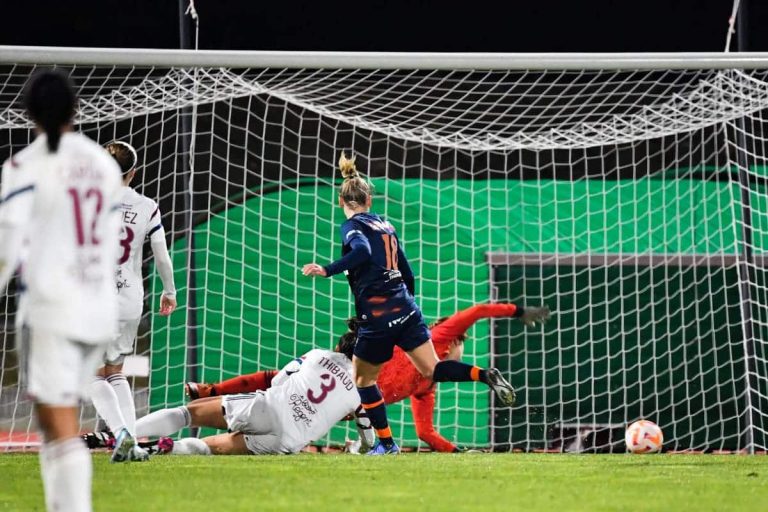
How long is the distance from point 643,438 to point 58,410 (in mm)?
5273

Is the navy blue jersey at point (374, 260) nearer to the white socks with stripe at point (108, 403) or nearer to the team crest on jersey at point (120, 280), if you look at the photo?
the team crest on jersey at point (120, 280)

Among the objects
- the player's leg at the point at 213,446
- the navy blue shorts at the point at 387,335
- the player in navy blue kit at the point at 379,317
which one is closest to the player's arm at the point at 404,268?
the player in navy blue kit at the point at 379,317

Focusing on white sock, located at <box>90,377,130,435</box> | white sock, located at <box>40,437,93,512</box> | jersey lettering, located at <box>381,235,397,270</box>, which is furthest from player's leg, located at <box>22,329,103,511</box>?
jersey lettering, located at <box>381,235,397,270</box>

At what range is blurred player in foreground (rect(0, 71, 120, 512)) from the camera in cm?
339

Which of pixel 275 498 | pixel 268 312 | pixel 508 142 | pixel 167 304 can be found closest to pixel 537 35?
pixel 508 142

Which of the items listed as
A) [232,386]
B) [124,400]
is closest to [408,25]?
[232,386]

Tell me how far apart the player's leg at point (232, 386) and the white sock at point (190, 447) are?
0.66 m

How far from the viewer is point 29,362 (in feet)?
11.5

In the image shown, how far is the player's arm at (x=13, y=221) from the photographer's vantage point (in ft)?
11.1

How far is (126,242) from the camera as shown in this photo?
256 inches

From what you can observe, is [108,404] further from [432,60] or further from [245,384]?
[432,60]

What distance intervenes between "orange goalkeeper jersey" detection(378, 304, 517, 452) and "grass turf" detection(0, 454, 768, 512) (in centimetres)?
111

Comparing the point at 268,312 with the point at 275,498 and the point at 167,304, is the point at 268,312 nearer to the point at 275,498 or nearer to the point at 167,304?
the point at 167,304

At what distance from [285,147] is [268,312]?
1486 mm
